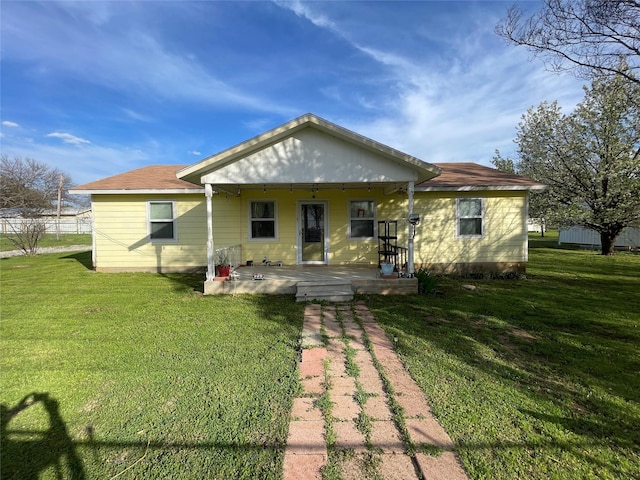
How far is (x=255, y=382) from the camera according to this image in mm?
3166

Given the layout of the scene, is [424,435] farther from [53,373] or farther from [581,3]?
[581,3]

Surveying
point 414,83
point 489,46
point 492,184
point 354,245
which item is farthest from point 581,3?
point 354,245

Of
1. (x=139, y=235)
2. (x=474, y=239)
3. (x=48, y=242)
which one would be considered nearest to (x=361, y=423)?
(x=474, y=239)

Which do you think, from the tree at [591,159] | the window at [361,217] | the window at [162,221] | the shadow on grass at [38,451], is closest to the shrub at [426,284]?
the window at [361,217]

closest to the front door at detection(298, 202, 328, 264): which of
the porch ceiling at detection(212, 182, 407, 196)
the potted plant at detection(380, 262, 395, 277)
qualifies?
the porch ceiling at detection(212, 182, 407, 196)

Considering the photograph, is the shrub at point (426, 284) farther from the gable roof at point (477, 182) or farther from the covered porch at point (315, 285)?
the gable roof at point (477, 182)

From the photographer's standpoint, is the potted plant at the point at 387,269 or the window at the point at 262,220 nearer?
the potted plant at the point at 387,269

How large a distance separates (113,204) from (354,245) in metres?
7.70

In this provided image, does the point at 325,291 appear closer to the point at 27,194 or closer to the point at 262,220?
the point at 262,220

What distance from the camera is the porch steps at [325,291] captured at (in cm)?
654

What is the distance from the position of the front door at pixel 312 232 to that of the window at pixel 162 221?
13.3 feet

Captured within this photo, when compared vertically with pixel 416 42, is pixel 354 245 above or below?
below

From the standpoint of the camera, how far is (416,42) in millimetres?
10266

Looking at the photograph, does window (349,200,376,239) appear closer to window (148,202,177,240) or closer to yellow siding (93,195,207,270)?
yellow siding (93,195,207,270)
